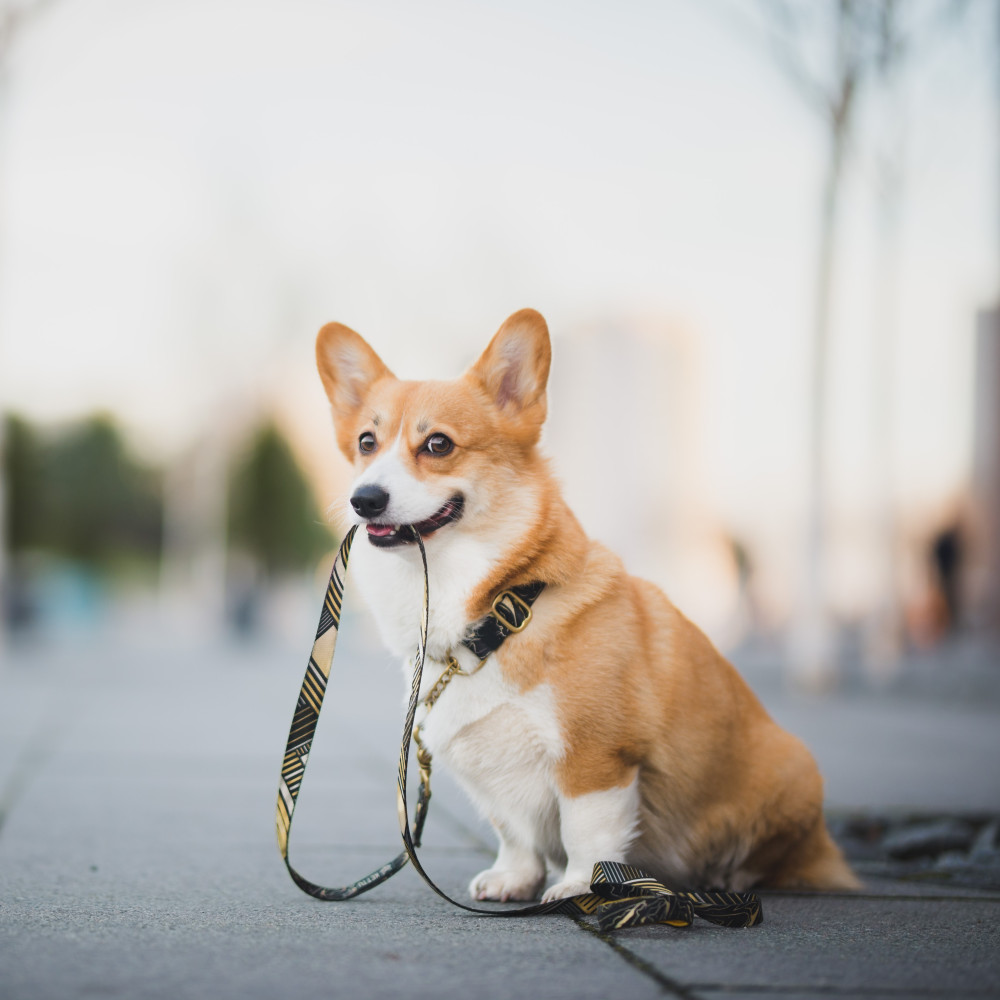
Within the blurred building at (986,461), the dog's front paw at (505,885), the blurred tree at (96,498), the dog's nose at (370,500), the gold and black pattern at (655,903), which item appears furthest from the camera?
the blurred tree at (96,498)

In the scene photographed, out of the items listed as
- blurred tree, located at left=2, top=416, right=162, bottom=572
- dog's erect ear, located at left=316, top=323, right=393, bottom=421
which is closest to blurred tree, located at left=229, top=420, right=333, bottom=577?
blurred tree, located at left=2, top=416, right=162, bottom=572

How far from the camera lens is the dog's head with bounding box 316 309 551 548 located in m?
2.97

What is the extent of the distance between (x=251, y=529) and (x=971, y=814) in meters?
37.5

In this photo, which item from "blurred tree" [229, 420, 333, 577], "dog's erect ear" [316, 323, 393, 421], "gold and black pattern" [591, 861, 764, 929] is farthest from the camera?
"blurred tree" [229, 420, 333, 577]

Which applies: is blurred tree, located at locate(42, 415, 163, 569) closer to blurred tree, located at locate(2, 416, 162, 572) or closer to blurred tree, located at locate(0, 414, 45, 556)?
blurred tree, located at locate(2, 416, 162, 572)

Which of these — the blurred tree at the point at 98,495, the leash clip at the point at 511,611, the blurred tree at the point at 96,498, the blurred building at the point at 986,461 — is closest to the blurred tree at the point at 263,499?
the blurred tree at the point at 96,498

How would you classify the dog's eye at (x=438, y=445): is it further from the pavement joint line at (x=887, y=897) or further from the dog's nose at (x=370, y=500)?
the pavement joint line at (x=887, y=897)

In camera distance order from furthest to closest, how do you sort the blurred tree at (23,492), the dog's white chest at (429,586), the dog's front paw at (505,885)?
the blurred tree at (23,492), the dog's front paw at (505,885), the dog's white chest at (429,586)

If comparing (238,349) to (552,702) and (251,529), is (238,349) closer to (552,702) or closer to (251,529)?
(251,529)

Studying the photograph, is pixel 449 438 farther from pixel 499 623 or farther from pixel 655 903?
pixel 655 903

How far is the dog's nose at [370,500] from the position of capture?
114 inches

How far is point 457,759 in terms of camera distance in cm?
299

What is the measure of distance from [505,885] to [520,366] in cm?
143

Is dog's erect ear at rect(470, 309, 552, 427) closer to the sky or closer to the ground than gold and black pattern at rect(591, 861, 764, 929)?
closer to the sky
